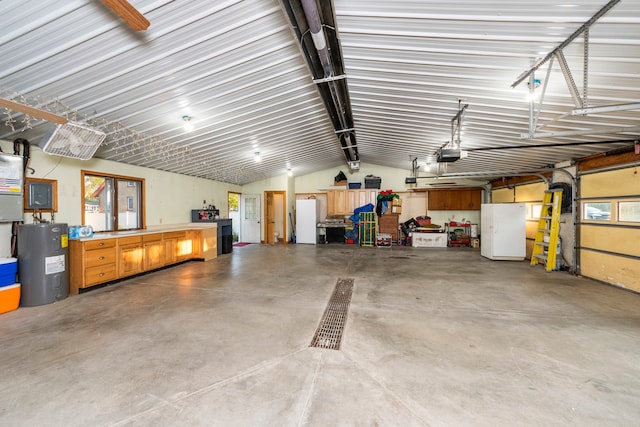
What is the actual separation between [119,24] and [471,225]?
36.2 feet

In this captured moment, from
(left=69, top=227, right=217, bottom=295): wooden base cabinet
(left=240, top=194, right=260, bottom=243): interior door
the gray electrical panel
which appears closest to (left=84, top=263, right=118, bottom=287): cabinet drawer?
(left=69, top=227, right=217, bottom=295): wooden base cabinet

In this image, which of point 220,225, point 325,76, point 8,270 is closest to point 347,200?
point 220,225

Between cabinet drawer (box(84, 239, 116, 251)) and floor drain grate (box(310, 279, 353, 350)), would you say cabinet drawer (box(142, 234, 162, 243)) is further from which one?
floor drain grate (box(310, 279, 353, 350))

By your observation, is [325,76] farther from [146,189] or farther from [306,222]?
[306,222]

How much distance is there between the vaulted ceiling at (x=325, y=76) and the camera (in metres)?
2.13

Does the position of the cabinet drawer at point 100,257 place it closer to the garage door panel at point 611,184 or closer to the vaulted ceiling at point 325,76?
the vaulted ceiling at point 325,76

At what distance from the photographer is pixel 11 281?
354 cm

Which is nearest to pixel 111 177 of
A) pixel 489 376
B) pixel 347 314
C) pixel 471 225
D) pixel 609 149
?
pixel 347 314

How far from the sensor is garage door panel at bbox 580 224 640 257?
428 cm

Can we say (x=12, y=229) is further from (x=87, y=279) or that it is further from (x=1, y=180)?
(x=87, y=279)

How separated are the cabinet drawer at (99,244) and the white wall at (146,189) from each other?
0.94 meters

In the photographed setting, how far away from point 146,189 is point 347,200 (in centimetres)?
701

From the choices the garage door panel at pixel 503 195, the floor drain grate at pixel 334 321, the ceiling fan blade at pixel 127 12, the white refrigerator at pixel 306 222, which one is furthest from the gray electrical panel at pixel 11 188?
the garage door panel at pixel 503 195

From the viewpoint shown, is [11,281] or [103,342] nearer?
[103,342]
